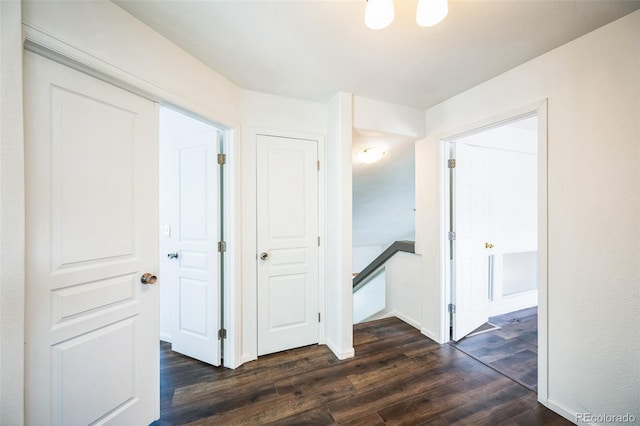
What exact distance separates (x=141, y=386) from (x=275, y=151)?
6.22ft

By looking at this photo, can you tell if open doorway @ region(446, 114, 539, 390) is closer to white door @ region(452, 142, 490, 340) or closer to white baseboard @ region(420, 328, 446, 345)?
white door @ region(452, 142, 490, 340)

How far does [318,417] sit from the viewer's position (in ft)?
5.04

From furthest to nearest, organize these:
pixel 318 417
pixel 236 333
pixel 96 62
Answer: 1. pixel 236 333
2. pixel 318 417
3. pixel 96 62

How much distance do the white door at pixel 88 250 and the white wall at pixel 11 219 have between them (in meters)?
0.13

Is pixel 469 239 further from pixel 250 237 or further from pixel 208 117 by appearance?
pixel 208 117

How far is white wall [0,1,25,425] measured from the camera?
84cm

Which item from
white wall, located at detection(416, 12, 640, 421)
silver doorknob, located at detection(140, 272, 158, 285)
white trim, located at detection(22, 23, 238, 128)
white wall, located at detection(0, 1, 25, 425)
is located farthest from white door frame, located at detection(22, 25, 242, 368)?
white wall, located at detection(416, 12, 640, 421)

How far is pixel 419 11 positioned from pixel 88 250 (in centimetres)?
187

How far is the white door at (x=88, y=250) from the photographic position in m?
1.01

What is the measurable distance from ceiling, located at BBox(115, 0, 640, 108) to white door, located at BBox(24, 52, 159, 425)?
583mm

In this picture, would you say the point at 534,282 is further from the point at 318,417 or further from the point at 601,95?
the point at 318,417

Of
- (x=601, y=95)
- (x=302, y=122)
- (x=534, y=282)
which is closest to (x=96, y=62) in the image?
(x=302, y=122)

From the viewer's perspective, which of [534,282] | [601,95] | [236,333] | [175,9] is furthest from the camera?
[534,282]
